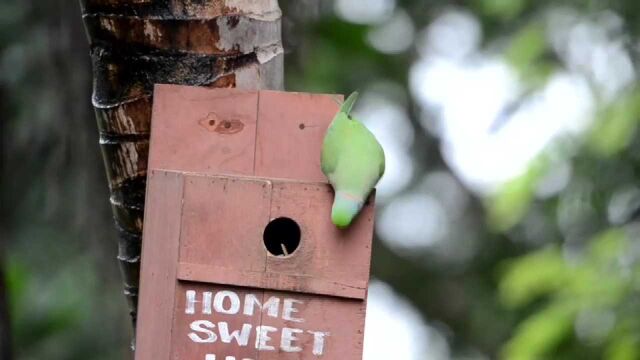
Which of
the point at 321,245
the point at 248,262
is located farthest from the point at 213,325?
the point at 321,245

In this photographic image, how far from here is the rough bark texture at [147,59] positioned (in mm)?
2674

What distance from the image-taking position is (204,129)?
9.03 ft

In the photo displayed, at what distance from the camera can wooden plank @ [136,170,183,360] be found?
104 inches

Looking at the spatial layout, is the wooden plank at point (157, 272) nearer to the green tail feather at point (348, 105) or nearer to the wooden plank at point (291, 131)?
the wooden plank at point (291, 131)

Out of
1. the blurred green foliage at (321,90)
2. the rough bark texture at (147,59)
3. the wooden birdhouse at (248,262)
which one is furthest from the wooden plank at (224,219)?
the blurred green foliage at (321,90)

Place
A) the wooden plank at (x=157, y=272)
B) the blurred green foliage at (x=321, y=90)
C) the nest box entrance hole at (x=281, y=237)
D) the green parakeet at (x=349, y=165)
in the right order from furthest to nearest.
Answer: the blurred green foliage at (x=321, y=90) → the nest box entrance hole at (x=281, y=237) → the wooden plank at (x=157, y=272) → the green parakeet at (x=349, y=165)

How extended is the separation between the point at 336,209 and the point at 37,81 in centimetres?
258

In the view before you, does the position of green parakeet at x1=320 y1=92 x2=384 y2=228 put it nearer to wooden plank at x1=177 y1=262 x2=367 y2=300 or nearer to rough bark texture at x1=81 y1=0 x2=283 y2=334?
wooden plank at x1=177 y1=262 x2=367 y2=300

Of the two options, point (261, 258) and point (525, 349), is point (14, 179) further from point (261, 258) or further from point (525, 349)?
point (261, 258)

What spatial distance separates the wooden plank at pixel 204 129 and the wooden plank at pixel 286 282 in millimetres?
195

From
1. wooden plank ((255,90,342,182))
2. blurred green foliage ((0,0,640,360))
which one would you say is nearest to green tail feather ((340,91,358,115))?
wooden plank ((255,90,342,182))

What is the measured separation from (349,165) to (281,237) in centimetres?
34

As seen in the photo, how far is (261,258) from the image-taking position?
2.68 m

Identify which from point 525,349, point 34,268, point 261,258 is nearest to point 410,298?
point 34,268
